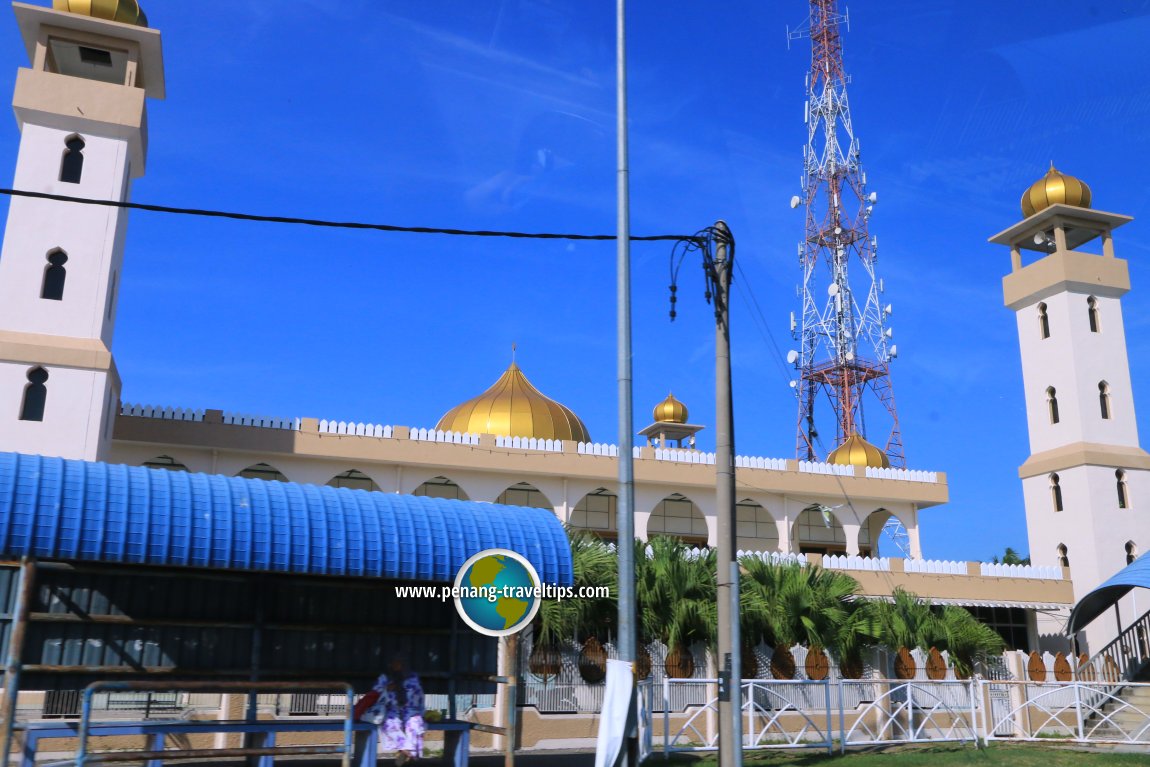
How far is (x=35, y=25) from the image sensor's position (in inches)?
956

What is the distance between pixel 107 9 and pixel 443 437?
44.3 ft

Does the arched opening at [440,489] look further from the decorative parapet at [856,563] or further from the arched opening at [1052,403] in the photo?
the arched opening at [1052,403]

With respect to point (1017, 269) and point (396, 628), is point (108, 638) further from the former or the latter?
point (1017, 269)

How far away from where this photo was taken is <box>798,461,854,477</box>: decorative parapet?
32781 millimetres

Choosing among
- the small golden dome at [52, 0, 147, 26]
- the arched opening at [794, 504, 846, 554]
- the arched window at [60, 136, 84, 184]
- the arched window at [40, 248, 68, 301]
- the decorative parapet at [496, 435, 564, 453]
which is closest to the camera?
the arched window at [40, 248, 68, 301]

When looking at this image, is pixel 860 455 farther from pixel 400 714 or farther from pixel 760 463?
pixel 400 714

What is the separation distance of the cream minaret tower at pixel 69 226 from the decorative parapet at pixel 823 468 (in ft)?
65.8

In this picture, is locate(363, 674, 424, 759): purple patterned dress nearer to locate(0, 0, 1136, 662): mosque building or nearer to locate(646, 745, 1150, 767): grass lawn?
locate(646, 745, 1150, 767): grass lawn

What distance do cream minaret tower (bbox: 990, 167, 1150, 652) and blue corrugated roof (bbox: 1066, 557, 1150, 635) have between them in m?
2.74

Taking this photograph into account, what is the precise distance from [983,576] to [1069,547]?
9.85ft

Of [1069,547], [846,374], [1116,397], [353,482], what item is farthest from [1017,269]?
[353,482]

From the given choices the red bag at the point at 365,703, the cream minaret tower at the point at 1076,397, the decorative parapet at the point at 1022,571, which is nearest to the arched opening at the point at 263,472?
the red bag at the point at 365,703

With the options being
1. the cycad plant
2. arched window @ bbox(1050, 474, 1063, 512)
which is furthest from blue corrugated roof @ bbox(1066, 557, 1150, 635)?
the cycad plant

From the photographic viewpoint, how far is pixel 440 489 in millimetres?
31797
